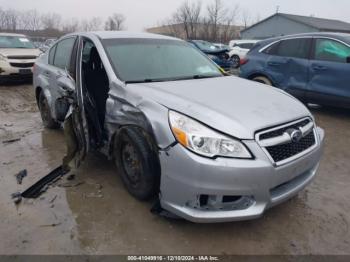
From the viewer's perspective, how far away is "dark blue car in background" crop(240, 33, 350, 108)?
6090mm

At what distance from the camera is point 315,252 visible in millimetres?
2637

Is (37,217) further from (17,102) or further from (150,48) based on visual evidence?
(17,102)

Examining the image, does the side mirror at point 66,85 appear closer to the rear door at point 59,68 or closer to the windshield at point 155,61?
the rear door at point 59,68

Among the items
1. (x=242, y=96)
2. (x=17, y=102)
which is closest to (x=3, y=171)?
(x=242, y=96)

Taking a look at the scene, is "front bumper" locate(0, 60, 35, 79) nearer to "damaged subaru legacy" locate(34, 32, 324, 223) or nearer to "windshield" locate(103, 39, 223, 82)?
"damaged subaru legacy" locate(34, 32, 324, 223)

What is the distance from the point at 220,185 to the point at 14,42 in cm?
1151

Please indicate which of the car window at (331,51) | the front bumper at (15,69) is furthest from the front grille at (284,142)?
the front bumper at (15,69)

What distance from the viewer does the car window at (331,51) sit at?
6043 millimetres

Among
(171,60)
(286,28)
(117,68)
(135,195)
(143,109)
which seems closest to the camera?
(143,109)

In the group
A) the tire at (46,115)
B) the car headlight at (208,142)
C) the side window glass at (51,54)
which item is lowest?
the tire at (46,115)

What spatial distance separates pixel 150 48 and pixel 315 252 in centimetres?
279

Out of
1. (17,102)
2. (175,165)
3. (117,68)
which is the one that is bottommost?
(17,102)

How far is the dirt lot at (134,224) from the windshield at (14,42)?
28.5ft

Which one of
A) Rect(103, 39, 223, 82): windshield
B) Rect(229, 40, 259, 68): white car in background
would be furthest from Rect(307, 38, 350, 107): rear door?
Rect(229, 40, 259, 68): white car in background
